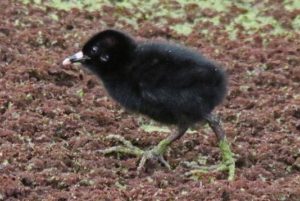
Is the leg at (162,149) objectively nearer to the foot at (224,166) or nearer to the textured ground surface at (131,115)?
the textured ground surface at (131,115)

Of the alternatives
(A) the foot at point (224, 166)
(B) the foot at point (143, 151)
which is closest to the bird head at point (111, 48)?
(B) the foot at point (143, 151)

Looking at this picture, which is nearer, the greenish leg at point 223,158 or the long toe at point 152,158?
the greenish leg at point 223,158

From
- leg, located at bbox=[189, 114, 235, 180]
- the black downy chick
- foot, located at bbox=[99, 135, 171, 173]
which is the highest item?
the black downy chick

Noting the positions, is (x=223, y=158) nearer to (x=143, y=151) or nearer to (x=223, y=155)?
(x=223, y=155)

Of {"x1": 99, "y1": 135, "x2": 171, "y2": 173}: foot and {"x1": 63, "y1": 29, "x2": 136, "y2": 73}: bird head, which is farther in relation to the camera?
{"x1": 63, "y1": 29, "x2": 136, "y2": 73}: bird head

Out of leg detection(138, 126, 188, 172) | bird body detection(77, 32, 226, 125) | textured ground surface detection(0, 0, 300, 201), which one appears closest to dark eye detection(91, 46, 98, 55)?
bird body detection(77, 32, 226, 125)

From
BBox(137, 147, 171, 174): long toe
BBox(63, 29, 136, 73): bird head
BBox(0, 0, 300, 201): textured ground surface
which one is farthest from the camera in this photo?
BBox(63, 29, 136, 73): bird head

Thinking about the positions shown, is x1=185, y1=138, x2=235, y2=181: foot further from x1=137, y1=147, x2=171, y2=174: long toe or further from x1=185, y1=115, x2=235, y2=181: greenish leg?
x1=137, y1=147, x2=171, y2=174: long toe

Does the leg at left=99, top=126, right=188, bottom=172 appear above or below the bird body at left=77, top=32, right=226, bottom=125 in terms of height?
below

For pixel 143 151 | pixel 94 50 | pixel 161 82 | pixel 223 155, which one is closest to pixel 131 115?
pixel 143 151
